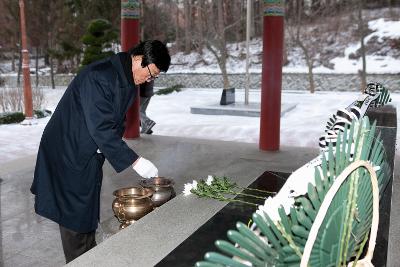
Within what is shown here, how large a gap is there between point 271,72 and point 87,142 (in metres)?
3.99

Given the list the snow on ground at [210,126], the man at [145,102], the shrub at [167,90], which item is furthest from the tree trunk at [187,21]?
the man at [145,102]

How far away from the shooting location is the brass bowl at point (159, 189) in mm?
2791

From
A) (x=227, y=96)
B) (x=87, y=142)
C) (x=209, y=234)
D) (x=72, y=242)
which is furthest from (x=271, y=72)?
(x=227, y=96)

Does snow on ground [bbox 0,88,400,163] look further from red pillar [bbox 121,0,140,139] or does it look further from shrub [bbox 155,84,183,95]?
red pillar [bbox 121,0,140,139]

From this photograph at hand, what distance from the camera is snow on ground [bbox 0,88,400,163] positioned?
805cm

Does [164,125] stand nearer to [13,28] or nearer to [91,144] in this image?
[91,144]

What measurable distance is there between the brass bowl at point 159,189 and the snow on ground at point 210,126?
4.37 meters

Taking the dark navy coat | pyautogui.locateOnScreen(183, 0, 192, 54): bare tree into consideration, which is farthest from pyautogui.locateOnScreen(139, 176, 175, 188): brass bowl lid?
pyautogui.locateOnScreen(183, 0, 192, 54): bare tree

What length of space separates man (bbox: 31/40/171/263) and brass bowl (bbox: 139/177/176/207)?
0.45ft

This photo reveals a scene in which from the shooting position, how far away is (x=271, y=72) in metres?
6.17

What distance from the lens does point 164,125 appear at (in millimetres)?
10273

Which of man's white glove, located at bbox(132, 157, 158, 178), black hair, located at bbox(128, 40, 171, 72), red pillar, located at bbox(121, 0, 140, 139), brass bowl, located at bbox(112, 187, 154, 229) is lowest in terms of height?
brass bowl, located at bbox(112, 187, 154, 229)

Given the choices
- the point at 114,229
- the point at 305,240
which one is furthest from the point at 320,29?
the point at 305,240

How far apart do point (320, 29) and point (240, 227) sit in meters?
23.6
